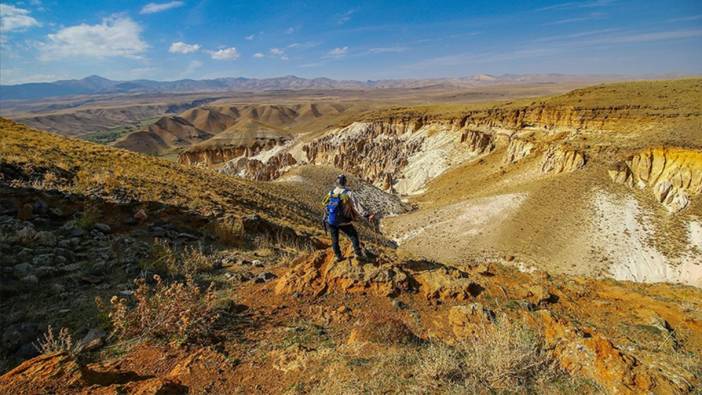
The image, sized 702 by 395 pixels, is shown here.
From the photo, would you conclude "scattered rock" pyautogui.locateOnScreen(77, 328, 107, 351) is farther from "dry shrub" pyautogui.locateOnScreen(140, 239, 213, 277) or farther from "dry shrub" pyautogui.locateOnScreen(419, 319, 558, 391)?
"dry shrub" pyautogui.locateOnScreen(419, 319, 558, 391)

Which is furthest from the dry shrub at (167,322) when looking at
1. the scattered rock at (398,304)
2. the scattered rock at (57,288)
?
the scattered rock at (398,304)

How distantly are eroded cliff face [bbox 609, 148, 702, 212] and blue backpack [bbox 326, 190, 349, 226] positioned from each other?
873 inches

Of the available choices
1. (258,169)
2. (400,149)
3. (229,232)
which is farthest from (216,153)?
(229,232)

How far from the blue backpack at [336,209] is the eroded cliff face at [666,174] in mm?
22178

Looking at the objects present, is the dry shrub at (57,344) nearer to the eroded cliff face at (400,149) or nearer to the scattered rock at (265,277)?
the scattered rock at (265,277)

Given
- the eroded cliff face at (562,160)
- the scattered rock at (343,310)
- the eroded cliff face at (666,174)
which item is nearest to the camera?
the scattered rock at (343,310)

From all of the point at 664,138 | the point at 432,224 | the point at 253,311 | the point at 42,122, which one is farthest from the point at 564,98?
the point at 42,122

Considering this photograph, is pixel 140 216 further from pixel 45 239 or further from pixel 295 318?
pixel 295 318

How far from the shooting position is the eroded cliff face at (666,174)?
65.2 ft

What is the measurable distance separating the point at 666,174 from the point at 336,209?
79.6 ft

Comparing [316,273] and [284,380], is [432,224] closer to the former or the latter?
[316,273]

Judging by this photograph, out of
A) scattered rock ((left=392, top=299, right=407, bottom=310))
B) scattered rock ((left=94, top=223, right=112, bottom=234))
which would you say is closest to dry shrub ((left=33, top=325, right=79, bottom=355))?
scattered rock ((left=94, top=223, right=112, bottom=234))

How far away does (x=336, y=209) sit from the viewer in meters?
6.38

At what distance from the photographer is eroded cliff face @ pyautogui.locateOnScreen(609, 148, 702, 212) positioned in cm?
1986
